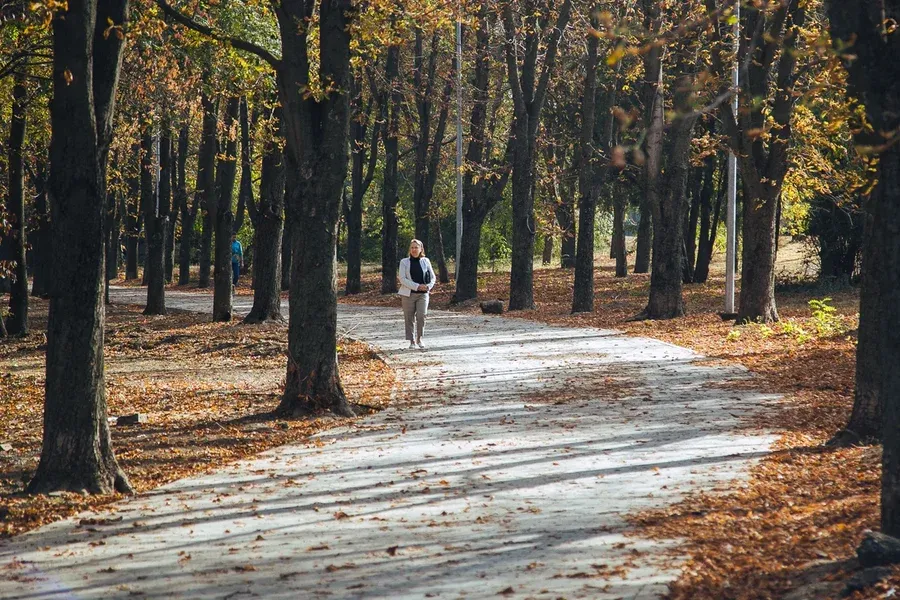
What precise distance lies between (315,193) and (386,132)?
27368 mm

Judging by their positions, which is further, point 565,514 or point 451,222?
point 451,222

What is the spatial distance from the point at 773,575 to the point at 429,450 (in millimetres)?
4674

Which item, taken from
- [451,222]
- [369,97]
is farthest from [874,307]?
[451,222]

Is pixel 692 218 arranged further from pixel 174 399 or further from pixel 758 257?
pixel 174 399

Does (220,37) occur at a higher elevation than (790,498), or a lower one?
higher

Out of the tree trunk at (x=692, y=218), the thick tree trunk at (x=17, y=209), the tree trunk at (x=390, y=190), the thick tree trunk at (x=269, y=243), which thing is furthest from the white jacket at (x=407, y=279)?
the tree trunk at (x=692, y=218)

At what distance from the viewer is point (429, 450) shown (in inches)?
415

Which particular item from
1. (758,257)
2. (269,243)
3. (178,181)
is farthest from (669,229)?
(178,181)

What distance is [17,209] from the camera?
24234 millimetres

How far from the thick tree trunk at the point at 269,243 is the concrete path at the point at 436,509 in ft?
36.9

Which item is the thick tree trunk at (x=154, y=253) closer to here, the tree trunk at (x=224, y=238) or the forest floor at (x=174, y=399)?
the tree trunk at (x=224, y=238)

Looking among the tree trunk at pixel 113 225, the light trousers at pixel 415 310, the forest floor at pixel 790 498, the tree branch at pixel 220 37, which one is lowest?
the forest floor at pixel 790 498

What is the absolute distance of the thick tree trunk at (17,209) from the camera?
2255 cm

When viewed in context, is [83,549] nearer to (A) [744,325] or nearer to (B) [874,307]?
(B) [874,307]
